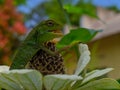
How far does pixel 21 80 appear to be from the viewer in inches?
22.5

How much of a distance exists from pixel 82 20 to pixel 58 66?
30.2 ft

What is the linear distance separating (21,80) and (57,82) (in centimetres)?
5

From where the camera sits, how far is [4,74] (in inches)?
22.1

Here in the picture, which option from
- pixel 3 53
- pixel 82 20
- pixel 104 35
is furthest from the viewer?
pixel 82 20

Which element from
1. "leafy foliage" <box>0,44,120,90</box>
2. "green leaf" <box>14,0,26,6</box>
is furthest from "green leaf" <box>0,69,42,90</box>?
"green leaf" <box>14,0,26,6</box>

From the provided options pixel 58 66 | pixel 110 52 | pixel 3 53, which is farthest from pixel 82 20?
pixel 58 66

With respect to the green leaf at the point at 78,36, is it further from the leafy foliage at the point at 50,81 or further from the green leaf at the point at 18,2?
the green leaf at the point at 18,2

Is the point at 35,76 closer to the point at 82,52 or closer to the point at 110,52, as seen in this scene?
the point at 82,52

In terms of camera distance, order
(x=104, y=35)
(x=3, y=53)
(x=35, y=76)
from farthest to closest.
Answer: (x=104, y=35) < (x=3, y=53) < (x=35, y=76)

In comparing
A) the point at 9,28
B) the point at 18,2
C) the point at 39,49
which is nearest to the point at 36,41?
the point at 39,49

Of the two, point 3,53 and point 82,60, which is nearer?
point 82,60

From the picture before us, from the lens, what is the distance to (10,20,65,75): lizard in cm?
64

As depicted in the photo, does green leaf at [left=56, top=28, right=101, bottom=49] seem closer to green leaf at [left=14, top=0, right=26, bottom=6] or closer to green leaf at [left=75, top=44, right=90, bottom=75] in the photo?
green leaf at [left=75, top=44, right=90, bottom=75]

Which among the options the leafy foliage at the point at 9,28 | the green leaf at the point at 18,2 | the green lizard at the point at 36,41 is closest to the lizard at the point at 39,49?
the green lizard at the point at 36,41
